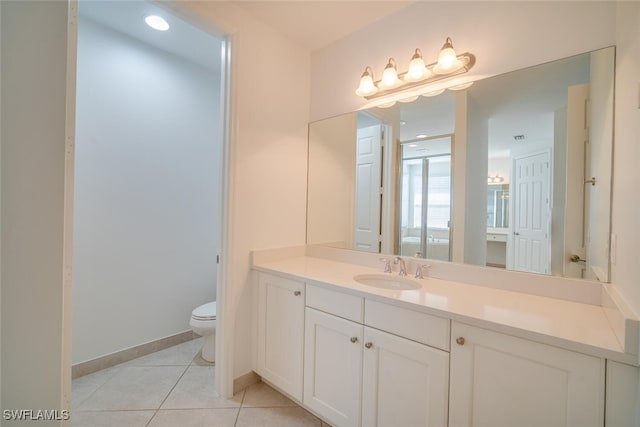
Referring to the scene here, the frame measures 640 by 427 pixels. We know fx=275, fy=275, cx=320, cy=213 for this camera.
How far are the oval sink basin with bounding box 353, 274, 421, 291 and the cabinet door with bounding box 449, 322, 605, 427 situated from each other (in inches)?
21.8

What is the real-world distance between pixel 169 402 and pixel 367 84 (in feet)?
7.79

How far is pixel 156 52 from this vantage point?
7.45 feet

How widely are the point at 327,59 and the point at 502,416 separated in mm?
2345

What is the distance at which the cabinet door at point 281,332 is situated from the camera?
1580mm

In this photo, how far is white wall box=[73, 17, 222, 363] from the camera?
192cm

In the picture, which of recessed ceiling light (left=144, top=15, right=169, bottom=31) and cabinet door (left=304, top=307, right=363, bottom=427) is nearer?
cabinet door (left=304, top=307, right=363, bottom=427)

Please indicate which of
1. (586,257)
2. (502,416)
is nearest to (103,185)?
(502,416)

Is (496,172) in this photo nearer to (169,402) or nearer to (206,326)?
(206,326)

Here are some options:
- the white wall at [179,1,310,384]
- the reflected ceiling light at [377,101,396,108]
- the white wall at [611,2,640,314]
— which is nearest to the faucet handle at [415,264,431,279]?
the white wall at [611,2,640,314]

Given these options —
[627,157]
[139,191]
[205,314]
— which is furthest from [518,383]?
[139,191]

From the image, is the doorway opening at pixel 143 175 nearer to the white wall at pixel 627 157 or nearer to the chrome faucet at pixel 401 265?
the chrome faucet at pixel 401 265

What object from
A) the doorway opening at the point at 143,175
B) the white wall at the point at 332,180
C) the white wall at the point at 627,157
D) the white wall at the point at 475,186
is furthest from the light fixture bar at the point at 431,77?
the doorway opening at the point at 143,175

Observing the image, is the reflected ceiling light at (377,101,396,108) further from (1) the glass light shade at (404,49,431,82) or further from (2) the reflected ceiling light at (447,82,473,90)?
(2) the reflected ceiling light at (447,82,473,90)

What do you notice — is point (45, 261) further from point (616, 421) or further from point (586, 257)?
point (586, 257)
